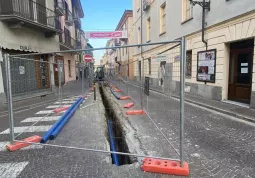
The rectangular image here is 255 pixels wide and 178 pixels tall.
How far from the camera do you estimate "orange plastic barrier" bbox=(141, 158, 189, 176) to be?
2678 millimetres

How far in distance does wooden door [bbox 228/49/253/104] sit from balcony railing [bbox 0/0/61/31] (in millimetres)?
10039

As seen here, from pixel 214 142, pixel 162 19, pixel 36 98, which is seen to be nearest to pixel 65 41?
pixel 162 19

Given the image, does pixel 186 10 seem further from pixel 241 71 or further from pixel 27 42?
pixel 27 42

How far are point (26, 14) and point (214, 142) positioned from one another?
35.1ft

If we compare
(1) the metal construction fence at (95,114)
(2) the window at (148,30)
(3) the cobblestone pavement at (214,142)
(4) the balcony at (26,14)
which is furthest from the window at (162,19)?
(3) the cobblestone pavement at (214,142)

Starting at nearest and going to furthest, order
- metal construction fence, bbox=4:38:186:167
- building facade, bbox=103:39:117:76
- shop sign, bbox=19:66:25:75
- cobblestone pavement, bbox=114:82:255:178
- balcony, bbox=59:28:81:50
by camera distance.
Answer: cobblestone pavement, bbox=114:82:255:178
metal construction fence, bbox=4:38:186:167
shop sign, bbox=19:66:25:75
building facade, bbox=103:39:117:76
balcony, bbox=59:28:81:50

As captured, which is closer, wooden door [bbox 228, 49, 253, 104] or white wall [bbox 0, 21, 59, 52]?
wooden door [bbox 228, 49, 253, 104]

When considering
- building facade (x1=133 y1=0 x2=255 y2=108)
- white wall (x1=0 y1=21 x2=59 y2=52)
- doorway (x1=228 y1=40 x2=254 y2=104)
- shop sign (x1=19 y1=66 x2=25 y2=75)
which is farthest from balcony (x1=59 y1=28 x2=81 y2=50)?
doorway (x1=228 y1=40 x2=254 y2=104)

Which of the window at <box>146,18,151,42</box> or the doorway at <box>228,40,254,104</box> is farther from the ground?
the window at <box>146,18,151,42</box>

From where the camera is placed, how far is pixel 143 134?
14.6 feet

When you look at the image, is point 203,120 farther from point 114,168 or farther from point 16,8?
point 16,8

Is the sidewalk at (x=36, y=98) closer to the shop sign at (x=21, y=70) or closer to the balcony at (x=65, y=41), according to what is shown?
the shop sign at (x=21, y=70)

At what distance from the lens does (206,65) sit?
29.0 ft

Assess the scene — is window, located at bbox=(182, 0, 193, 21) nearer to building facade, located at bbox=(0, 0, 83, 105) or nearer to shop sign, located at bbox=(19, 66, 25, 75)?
building facade, located at bbox=(0, 0, 83, 105)
